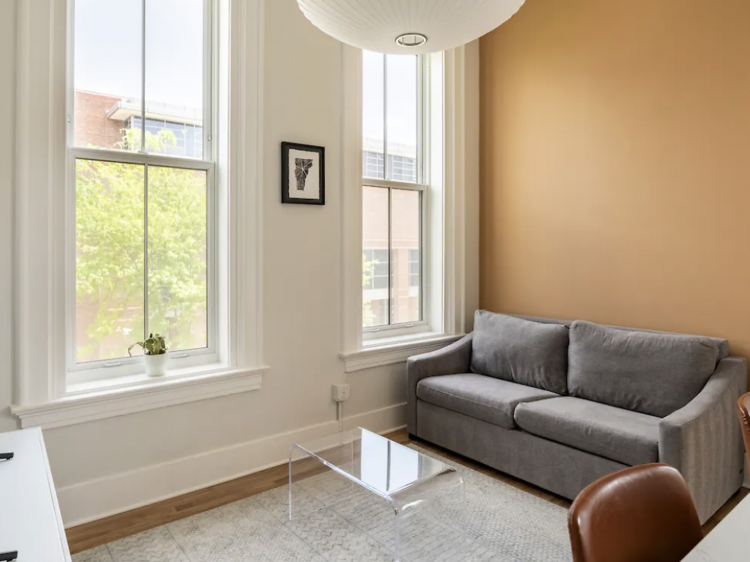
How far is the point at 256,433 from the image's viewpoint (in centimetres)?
322

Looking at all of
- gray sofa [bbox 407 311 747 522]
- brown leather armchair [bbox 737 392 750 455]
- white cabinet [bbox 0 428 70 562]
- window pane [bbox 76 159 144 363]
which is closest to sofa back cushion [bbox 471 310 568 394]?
gray sofa [bbox 407 311 747 522]

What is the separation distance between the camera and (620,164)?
350 cm

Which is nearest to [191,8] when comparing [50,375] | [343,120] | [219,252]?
[343,120]

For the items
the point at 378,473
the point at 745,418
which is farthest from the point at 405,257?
the point at 745,418

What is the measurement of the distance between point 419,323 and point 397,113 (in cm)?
163

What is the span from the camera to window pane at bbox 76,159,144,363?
273 centimetres

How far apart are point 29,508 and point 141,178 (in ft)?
6.30

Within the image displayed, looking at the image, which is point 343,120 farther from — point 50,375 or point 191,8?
point 50,375

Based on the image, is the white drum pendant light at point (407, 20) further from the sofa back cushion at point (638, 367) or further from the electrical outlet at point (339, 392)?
the electrical outlet at point (339, 392)

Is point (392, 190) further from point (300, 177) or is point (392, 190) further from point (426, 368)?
point (426, 368)

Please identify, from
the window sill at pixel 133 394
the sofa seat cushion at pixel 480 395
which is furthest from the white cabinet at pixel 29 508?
the sofa seat cushion at pixel 480 395

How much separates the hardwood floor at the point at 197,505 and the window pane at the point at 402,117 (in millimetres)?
2141

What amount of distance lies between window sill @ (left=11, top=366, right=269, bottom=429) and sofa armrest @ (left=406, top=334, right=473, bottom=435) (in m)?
1.03

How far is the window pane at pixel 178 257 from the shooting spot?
9.67ft
